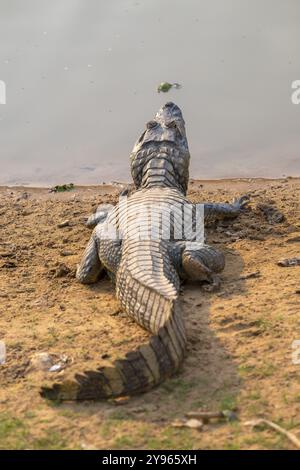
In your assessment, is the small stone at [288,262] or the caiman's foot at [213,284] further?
the small stone at [288,262]

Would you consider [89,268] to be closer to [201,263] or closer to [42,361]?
A: [201,263]

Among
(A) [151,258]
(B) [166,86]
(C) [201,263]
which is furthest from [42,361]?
(B) [166,86]

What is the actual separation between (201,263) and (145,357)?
5.97ft

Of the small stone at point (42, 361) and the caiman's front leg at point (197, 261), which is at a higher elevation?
the caiman's front leg at point (197, 261)

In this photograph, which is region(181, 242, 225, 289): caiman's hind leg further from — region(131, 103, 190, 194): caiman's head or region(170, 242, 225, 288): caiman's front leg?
region(131, 103, 190, 194): caiman's head

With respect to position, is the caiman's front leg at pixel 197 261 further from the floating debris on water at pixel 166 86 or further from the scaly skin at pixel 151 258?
the floating debris on water at pixel 166 86

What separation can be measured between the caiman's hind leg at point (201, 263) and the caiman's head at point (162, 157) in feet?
5.16

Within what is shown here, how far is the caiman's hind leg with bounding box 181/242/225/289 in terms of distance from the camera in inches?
235

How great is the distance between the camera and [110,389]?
4238 millimetres

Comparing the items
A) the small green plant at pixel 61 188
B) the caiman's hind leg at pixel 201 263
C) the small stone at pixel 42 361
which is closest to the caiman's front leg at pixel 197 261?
the caiman's hind leg at pixel 201 263

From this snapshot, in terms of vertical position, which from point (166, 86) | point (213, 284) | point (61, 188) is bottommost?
point (213, 284)

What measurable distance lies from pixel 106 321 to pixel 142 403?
130 centimetres

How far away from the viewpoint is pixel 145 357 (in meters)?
4.28

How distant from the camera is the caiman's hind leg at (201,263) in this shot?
19.6 ft
